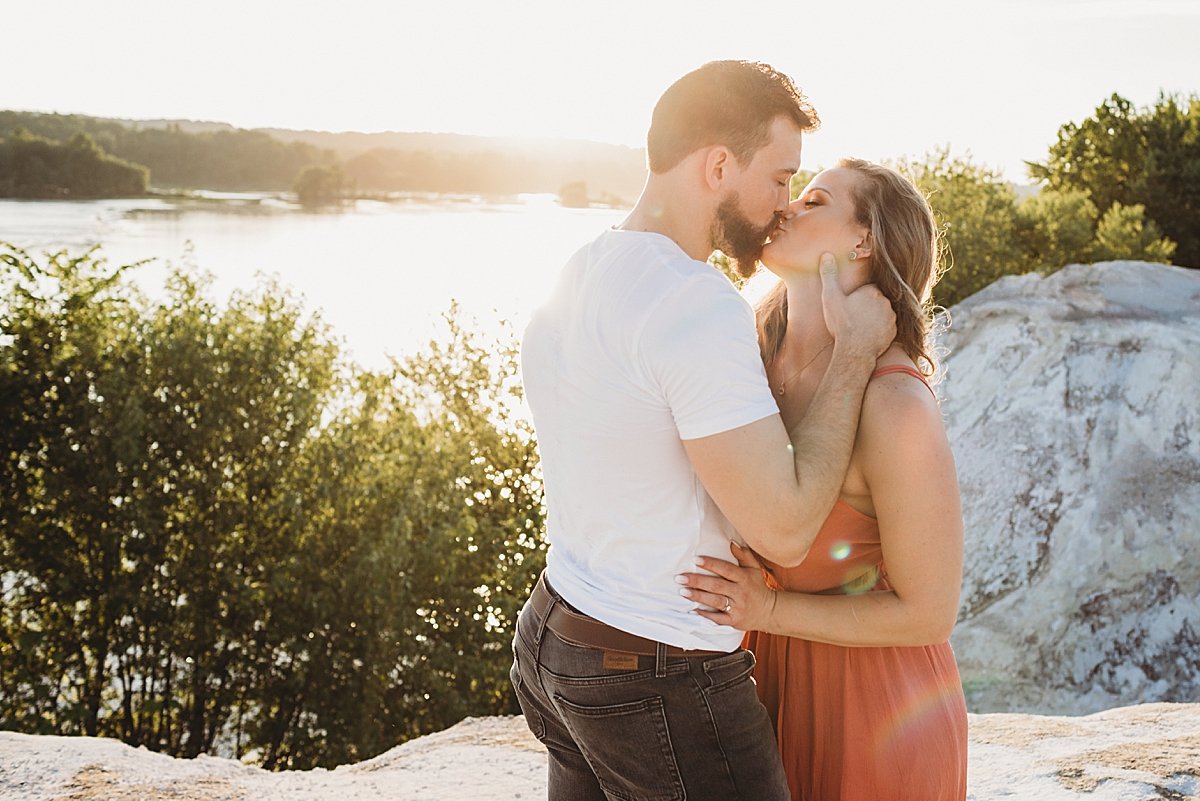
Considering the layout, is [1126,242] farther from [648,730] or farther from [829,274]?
[648,730]

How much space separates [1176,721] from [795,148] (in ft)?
12.8

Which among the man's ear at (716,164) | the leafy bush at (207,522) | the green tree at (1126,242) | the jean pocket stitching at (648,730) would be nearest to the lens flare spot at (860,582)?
the jean pocket stitching at (648,730)

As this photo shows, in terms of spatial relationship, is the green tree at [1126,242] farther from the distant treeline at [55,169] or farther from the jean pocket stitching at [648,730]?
the distant treeline at [55,169]

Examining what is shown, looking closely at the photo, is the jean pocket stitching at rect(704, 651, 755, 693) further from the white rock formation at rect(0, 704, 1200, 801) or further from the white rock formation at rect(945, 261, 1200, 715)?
the white rock formation at rect(945, 261, 1200, 715)

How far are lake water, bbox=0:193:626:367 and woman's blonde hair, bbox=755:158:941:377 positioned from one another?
37.6 inches

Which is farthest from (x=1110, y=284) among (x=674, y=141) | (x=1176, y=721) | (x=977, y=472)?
(x=674, y=141)

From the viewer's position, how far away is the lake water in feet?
38.3

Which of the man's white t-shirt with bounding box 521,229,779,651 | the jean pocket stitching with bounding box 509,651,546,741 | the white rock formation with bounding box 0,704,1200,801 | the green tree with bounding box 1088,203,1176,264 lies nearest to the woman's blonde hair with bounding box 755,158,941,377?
the man's white t-shirt with bounding box 521,229,779,651

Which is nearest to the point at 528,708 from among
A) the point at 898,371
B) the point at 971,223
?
the point at 898,371

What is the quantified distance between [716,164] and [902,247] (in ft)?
2.20

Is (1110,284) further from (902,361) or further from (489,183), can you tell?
(489,183)

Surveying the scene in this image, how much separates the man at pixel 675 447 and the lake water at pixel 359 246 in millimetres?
425

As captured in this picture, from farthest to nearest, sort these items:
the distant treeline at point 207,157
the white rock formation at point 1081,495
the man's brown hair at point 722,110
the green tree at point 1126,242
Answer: the distant treeline at point 207,157
the green tree at point 1126,242
the white rock formation at point 1081,495
the man's brown hair at point 722,110

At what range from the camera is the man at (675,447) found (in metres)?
2.12
